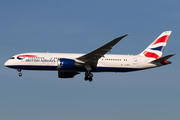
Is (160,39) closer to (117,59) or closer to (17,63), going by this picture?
(117,59)

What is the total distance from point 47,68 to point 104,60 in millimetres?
8081

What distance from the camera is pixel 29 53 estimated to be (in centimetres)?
4459

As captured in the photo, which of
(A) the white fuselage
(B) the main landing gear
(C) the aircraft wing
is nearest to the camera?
(C) the aircraft wing

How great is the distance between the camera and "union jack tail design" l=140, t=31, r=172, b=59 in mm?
48469

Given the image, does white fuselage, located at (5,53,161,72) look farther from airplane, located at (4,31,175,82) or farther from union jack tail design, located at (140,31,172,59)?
union jack tail design, located at (140,31,172,59)

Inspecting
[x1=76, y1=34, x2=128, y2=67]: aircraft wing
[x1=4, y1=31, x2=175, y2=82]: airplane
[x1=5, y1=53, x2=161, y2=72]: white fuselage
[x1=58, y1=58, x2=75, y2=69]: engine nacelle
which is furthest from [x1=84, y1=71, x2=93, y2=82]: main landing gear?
[x1=58, y1=58, x2=75, y2=69]: engine nacelle

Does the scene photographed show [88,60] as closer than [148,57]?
Yes

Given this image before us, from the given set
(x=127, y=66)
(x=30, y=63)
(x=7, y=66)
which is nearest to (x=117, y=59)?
(x=127, y=66)

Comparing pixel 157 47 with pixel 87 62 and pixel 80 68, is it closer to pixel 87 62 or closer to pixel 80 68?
pixel 87 62

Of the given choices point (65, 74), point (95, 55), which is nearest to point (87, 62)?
point (95, 55)

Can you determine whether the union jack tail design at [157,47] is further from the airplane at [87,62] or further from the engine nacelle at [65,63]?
the engine nacelle at [65,63]

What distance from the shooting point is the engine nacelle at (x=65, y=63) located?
1674 inches

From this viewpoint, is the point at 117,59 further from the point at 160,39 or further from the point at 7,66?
the point at 7,66

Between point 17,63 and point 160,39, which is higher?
point 160,39
